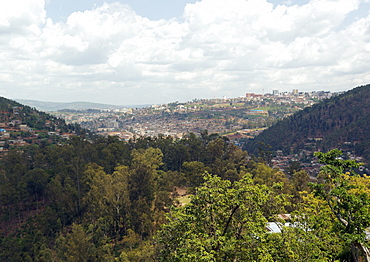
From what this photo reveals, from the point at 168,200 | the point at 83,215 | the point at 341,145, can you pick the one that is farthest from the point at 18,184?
the point at 341,145

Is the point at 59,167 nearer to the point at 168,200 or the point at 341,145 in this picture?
the point at 168,200

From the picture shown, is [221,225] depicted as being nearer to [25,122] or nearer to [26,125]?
[26,125]

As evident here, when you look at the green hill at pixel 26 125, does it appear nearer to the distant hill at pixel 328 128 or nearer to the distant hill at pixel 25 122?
the distant hill at pixel 25 122

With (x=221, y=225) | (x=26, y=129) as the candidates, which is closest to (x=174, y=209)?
(x=221, y=225)

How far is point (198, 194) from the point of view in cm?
1153

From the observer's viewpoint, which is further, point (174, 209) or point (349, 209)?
point (174, 209)

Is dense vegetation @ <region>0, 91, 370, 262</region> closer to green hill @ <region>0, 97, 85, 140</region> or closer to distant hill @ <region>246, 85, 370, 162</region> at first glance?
green hill @ <region>0, 97, 85, 140</region>

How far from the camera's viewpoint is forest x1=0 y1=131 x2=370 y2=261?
10070 millimetres

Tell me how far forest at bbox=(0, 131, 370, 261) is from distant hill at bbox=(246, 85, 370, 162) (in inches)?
1809

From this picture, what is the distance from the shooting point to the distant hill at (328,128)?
86062mm

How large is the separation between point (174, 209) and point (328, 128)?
10274 cm

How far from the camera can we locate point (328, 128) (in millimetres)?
101500

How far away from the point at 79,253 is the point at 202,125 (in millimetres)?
140041

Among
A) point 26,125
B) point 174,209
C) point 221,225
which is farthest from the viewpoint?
point 26,125
